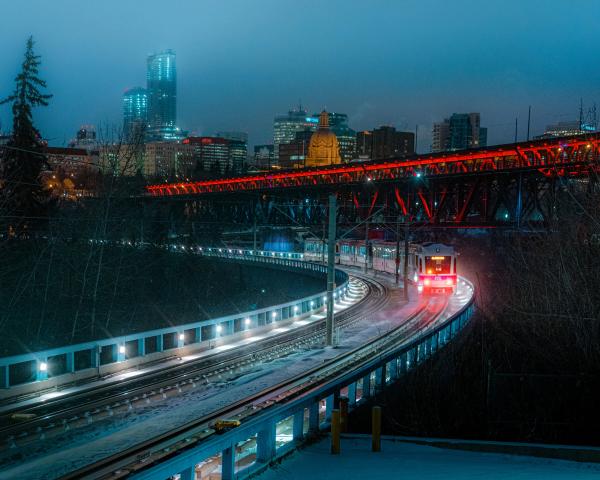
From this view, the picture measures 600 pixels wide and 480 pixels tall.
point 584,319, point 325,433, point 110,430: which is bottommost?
point 110,430

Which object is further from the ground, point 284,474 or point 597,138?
point 597,138

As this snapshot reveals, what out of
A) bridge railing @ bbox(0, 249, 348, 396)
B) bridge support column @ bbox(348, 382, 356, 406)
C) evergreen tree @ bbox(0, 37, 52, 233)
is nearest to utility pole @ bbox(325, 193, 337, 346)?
bridge railing @ bbox(0, 249, 348, 396)

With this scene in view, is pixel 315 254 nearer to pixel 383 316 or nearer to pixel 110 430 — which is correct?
pixel 383 316

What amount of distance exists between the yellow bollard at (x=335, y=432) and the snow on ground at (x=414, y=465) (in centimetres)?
14

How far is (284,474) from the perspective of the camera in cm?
889

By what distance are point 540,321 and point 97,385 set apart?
14337mm

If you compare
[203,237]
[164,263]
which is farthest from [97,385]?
[203,237]

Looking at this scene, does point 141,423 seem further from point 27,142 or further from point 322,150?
point 322,150

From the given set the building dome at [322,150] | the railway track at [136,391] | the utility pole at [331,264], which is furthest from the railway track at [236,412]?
the building dome at [322,150]

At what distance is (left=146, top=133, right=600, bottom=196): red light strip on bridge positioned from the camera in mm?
49812

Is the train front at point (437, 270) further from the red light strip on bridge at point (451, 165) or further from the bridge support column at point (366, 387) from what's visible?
the bridge support column at point (366, 387)

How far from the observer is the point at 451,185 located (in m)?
63.7

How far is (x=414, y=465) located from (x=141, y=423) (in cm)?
743

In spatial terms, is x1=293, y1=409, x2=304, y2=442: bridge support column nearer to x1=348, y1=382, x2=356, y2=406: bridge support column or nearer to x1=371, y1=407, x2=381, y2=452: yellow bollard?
x1=371, y1=407, x2=381, y2=452: yellow bollard
